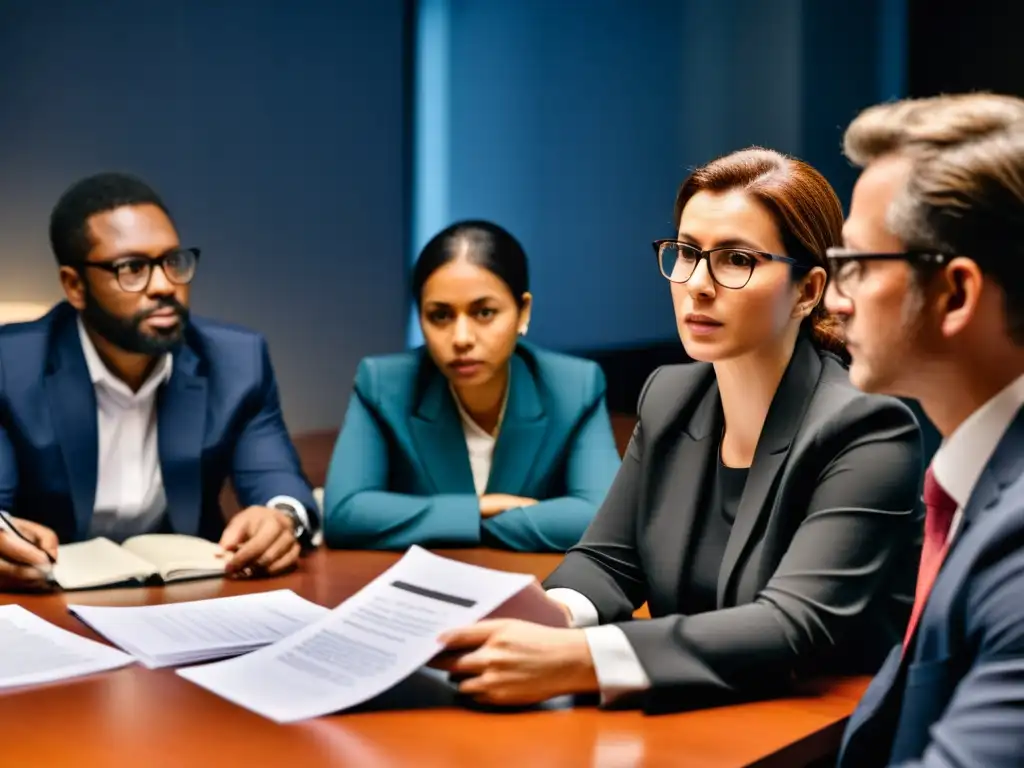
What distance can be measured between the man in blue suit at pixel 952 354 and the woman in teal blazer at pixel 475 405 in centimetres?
163

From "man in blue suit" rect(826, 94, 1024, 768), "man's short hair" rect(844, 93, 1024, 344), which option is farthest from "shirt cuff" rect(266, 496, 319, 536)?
"man's short hair" rect(844, 93, 1024, 344)

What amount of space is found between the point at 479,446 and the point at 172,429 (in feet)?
2.65

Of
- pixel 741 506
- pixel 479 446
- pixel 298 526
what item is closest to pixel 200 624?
pixel 298 526

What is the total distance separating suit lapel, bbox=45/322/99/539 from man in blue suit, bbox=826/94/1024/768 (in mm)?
2281

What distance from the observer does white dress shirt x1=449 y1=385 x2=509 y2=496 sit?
3.16m

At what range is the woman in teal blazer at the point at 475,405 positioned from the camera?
118 inches

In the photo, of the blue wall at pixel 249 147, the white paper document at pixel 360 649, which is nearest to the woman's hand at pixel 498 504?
the white paper document at pixel 360 649

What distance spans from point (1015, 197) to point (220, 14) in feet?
12.5

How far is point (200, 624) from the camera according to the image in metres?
1.90

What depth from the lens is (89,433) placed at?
305 centimetres

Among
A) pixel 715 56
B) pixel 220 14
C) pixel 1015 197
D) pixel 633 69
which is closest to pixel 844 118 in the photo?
pixel 715 56

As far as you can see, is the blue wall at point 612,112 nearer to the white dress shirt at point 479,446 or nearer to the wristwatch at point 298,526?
the white dress shirt at point 479,446

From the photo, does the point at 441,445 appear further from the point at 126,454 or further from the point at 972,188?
the point at 972,188

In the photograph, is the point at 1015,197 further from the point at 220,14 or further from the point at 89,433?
the point at 220,14
